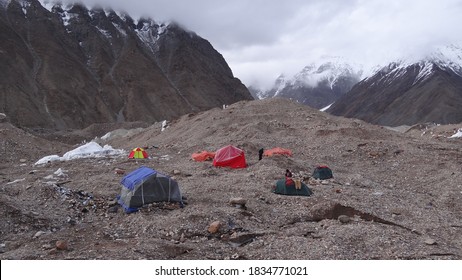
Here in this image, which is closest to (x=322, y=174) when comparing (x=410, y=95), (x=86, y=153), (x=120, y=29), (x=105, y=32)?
(x=86, y=153)

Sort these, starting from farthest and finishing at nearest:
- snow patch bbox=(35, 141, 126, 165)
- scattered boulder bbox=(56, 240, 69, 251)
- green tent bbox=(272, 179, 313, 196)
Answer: snow patch bbox=(35, 141, 126, 165)
green tent bbox=(272, 179, 313, 196)
scattered boulder bbox=(56, 240, 69, 251)

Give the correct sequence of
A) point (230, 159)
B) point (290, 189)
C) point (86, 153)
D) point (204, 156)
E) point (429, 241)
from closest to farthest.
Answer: point (429, 241) → point (290, 189) → point (230, 159) → point (204, 156) → point (86, 153)

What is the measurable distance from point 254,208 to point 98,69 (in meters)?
88.7

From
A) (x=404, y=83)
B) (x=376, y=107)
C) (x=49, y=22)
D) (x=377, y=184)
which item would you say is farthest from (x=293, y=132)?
(x=404, y=83)

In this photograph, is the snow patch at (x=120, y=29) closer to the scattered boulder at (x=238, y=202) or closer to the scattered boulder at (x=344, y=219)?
the scattered boulder at (x=238, y=202)

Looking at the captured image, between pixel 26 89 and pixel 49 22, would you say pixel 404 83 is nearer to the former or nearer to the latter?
pixel 49 22

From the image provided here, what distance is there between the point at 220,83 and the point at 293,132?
89488 millimetres

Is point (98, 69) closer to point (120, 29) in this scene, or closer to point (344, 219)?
point (120, 29)

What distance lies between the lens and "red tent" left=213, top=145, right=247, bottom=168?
19.2 meters

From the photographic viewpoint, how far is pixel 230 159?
1922 centimetres

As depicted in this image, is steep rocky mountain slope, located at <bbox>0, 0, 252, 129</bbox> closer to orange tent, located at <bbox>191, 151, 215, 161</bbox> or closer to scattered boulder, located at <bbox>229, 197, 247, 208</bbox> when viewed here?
orange tent, located at <bbox>191, 151, 215, 161</bbox>

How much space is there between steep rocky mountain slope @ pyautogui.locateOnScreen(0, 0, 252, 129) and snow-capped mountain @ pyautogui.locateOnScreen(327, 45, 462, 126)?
4676cm

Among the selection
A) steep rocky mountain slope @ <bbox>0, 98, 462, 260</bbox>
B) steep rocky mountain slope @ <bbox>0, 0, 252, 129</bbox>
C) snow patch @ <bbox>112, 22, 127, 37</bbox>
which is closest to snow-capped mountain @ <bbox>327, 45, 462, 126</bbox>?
steep rocky mountain slope @ <bbox>0, 0, 252, 129</bbox>

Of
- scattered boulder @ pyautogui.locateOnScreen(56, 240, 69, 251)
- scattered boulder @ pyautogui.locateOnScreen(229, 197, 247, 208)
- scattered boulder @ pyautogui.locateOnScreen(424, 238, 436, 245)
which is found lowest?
scattered boulder @ pyautogui.locateOnScreen(424, 238, 436, 245)
